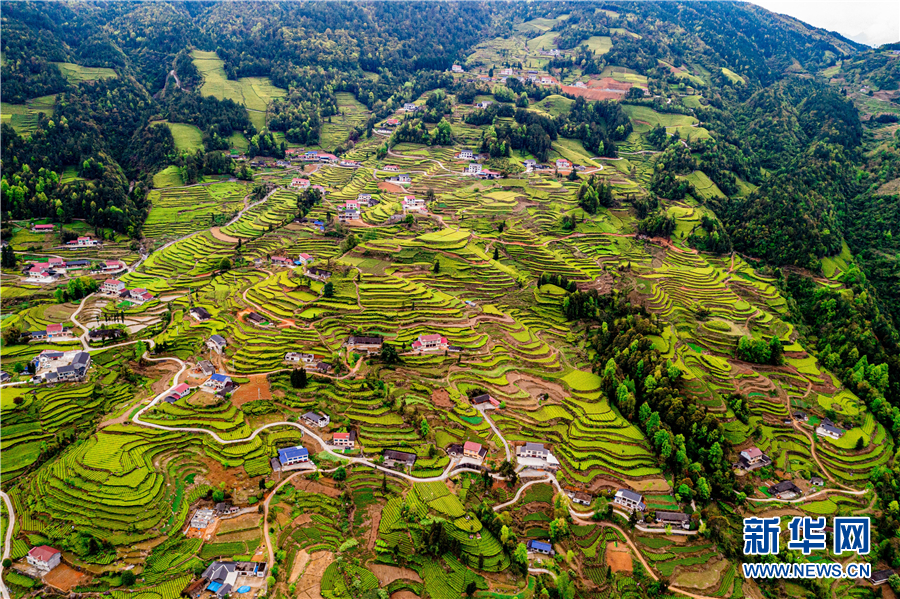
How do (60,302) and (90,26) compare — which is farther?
(90,26)


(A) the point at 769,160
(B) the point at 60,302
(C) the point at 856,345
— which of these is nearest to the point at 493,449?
(C) the point at 856,345

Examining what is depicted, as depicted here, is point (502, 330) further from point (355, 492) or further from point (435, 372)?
point (355, 492)

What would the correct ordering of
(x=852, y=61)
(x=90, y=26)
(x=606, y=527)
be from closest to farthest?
(x=606, y=527)
(x=90, y=26)
(x=852, y=61)

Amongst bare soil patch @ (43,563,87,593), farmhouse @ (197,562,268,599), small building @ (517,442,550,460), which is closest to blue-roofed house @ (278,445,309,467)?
farmhouse @ (197,562,268,599)

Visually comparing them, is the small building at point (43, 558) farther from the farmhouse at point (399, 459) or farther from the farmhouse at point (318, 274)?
the farmhouse at point (318, 274)

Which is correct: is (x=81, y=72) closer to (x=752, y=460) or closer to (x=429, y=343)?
(x=429, y=343)

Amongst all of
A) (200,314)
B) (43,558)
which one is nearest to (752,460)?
(43,558)
